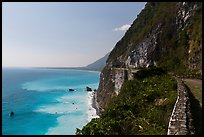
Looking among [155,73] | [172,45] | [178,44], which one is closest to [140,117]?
[155,73]

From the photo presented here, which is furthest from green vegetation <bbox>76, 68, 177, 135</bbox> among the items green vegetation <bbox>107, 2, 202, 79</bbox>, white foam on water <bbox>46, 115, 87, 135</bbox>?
white foam on water <bbox>46, 115, 87, 135</bbox>

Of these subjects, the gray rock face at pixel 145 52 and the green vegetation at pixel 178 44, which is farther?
the gray rock face at pixel 145 52

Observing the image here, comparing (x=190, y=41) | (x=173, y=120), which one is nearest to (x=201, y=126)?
(x=173, y=120)

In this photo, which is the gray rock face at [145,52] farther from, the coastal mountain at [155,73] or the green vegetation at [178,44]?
the green vegetation at [178,44]

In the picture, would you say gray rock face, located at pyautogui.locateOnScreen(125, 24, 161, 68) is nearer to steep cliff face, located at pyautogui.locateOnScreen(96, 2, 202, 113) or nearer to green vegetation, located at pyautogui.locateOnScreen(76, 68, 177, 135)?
steep cliff face, located at pyautogui.locateOnScreen(96, 2, 202, 113)

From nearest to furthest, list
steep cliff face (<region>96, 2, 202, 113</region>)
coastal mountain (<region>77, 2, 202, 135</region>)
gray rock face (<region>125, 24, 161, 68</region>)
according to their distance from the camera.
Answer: coastal mountain (<region>77, 2, 202, 135</region>), steep cliff face (<region>96, 2, 202, 113</region>), gray rock face (<region>125, 24, 161, 68</region>)

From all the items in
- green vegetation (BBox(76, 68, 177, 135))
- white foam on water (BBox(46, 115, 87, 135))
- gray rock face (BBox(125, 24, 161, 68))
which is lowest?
white foam on water (BBox(46, 115, 87, 135))

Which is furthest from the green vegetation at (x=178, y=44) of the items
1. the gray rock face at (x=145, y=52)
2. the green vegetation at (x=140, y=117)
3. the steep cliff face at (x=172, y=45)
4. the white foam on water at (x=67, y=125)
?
the white foam on water at (x=67, y=125)

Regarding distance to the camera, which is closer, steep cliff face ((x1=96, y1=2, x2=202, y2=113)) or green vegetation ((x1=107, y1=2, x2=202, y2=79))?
green vegetation ((x1=107, y1=2, x2=202, y2=79))
